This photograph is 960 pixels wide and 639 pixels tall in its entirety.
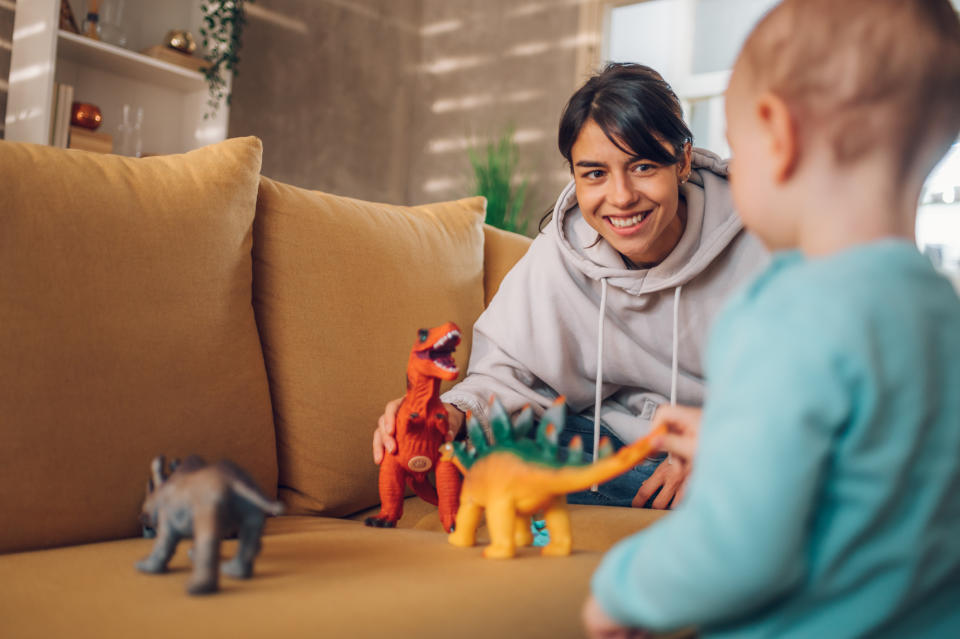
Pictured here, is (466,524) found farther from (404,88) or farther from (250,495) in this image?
(404,88)

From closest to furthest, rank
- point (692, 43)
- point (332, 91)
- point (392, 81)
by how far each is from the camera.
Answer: point (692, 43), point (332, 91), point (392, 81)

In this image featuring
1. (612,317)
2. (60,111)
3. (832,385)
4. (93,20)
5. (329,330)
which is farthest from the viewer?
(93,20)

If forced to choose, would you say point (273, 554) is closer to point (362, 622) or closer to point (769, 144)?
point (362, 622)

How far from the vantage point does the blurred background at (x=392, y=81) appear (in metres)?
2.99

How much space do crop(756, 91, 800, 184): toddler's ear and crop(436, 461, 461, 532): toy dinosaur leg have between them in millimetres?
630

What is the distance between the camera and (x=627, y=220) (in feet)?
4.71

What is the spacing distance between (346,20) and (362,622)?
403cm

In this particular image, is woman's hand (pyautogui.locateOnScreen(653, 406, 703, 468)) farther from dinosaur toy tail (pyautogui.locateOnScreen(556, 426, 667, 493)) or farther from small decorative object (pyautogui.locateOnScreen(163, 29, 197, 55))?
small decorative object (pyautogui.locateOnScreen(163, 29, 197, 55))

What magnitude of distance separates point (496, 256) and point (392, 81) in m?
2.93

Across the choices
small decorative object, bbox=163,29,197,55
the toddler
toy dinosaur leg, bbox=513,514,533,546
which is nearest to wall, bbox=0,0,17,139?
small decorative object, bbox=163,29,197,55

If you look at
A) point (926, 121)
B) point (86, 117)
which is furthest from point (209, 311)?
point (86, 117)

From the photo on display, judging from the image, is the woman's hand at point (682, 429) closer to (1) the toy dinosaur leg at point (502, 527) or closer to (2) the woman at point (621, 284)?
(1) the toy dinosaur leg at point (502, 527)

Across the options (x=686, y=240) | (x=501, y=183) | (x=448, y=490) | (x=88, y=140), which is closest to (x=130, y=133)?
(x=88, y=140)

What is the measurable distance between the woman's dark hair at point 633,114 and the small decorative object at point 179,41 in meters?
2.23
